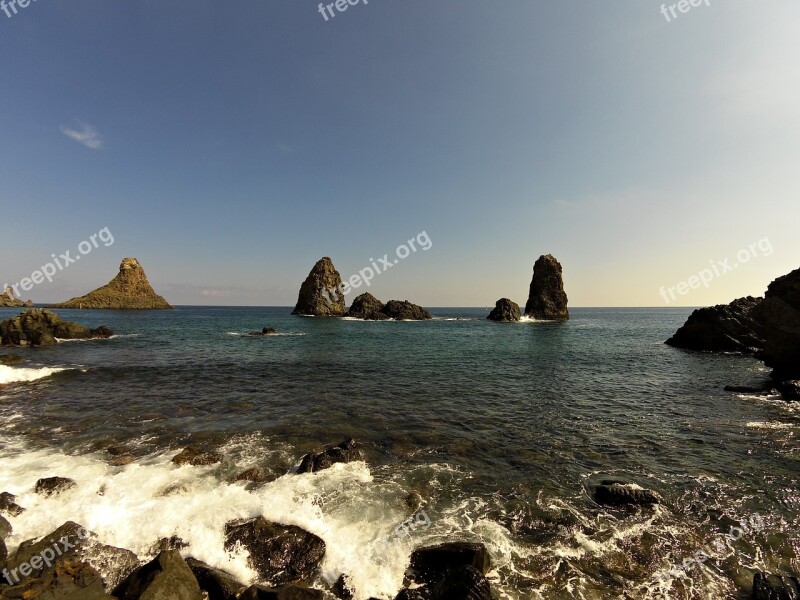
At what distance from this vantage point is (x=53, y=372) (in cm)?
2845

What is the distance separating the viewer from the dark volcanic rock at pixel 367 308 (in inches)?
4915

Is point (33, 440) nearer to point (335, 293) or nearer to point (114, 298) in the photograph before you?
point (335, 293)

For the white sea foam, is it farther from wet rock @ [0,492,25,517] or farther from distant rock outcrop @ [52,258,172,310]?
distant rock outcrop @ [52,258,172,310]

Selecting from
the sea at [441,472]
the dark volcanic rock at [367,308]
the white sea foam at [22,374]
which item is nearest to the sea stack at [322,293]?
the dark volcanic rock at [367,308]

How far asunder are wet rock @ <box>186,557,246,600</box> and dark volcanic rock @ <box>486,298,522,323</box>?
370 feet

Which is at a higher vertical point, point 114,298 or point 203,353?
point 114,298

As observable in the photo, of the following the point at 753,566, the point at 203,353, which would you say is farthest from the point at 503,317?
the point at 753,566

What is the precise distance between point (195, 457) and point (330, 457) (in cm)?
534

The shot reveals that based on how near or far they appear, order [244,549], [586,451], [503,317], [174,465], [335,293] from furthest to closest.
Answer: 1. [335,293]
2. [503,317]
3. [586,451]
4. [174,465]
5. [244,549]

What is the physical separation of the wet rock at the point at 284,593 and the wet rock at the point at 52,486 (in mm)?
8214

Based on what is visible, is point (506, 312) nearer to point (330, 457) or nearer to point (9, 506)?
point (330, 457)

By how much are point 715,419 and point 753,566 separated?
13.7 meters

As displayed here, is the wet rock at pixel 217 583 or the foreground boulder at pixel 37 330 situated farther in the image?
the foreground boulder at pixel 37 330

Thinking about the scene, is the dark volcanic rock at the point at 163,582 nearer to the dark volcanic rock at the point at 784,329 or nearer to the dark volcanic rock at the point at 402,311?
the dark volcanic rock at the point at 784,329
